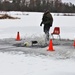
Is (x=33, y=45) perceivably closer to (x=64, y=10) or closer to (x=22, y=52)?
(x=22, y=52)

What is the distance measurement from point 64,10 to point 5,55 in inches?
5960

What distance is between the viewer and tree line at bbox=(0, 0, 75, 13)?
15125cm

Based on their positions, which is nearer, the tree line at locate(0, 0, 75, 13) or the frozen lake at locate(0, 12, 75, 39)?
the frozen lake at locate(0, 12, 75, 39)

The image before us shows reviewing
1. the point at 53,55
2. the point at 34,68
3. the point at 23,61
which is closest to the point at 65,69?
the point at 34,68

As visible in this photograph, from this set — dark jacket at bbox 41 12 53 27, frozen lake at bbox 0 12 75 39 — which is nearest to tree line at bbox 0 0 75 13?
frozen lake at bbox 0 12 75 39

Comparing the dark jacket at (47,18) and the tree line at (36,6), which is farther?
the tree line at (36,6)

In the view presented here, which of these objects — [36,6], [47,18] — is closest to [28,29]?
[47,18]

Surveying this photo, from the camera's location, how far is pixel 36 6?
526ft

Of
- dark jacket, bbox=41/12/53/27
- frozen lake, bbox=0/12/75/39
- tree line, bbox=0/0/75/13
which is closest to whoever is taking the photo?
dark jacket, bbox=41/12/53/27

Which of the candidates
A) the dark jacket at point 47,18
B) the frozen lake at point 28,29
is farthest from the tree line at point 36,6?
the dark jacket at point 47,18

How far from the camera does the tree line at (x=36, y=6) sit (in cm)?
15125

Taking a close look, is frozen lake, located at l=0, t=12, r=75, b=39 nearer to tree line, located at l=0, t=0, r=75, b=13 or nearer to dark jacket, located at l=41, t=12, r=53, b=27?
dark jacket, located at l=41, t=12, r=53, b=27

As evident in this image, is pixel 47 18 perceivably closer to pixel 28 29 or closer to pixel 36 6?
pixel 28 29

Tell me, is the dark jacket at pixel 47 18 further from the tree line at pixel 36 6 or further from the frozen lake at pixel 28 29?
the tree line at pixel 36 6
